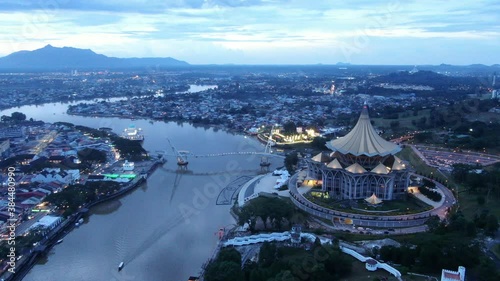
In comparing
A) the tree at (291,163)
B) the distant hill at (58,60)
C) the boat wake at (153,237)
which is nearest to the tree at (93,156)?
the boat wake at (153,237)

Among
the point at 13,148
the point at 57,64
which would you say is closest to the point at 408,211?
the point at 13,148

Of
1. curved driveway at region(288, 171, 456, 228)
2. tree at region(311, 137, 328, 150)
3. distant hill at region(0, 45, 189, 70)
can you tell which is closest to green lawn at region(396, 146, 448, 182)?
curved driveway at region(288, 171, 456, 228)

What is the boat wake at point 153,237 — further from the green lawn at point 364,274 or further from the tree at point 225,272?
the green lawn at point 364,274

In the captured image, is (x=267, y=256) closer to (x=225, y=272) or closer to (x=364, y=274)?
(x=225, y=272)

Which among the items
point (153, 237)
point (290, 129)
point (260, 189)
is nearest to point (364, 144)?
point (260, 189)

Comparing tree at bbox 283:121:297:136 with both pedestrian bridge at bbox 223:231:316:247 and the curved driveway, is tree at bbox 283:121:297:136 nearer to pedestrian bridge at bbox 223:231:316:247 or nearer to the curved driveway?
the curved driveway
